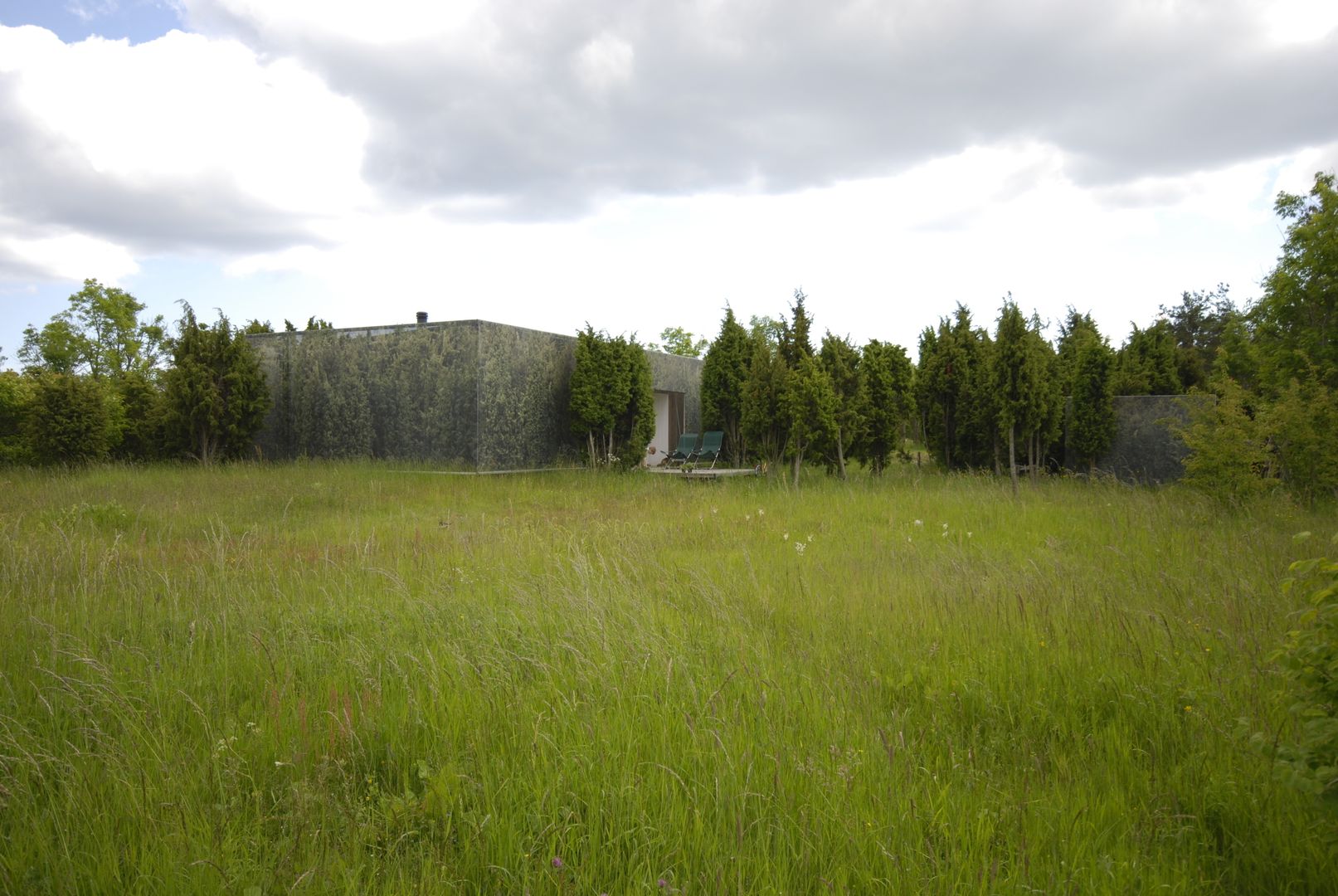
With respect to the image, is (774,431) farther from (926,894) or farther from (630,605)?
(926,894)

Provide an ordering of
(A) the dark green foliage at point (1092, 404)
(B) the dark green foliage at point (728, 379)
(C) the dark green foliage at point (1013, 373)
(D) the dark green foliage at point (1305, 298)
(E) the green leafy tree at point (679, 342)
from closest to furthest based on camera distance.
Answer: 1. (C) the dark green foliage at point (1013, 373)
2. (A) the dark green foliage at point (1092, 404)
3. (B) the dark green foliage at point (728, 379)
4. (D) the dark green foliage at point (1305, 298)
5. (E) the green leafy tree at point (679, 342)

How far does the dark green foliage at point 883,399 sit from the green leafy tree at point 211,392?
1135 cm

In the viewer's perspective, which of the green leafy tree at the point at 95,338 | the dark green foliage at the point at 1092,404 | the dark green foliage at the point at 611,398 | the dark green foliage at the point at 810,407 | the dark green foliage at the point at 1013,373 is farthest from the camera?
the green leafy tree at the point at 95,338

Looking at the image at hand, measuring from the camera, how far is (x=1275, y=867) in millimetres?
2139

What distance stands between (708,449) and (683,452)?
0.96 metres

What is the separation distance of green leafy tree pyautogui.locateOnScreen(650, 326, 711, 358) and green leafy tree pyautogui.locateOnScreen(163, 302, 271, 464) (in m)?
38.8

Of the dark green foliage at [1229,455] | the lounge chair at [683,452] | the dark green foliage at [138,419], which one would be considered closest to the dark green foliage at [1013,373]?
the dark green foliage at [1229,455]

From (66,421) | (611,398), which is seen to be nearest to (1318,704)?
(611,398)

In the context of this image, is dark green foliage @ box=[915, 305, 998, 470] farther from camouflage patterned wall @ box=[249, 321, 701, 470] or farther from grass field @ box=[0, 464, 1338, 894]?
grass field @ box=[0, 464, 1338, 894]

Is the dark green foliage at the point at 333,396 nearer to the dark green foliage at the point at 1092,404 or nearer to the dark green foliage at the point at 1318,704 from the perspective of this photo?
the dark green foliage at the point at 1092,404

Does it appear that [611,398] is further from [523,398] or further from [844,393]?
[844,393]

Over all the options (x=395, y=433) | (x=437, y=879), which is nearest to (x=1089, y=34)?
(x=437, y=879)

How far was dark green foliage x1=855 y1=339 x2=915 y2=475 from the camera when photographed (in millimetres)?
12609

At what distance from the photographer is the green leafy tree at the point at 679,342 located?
5188cm
